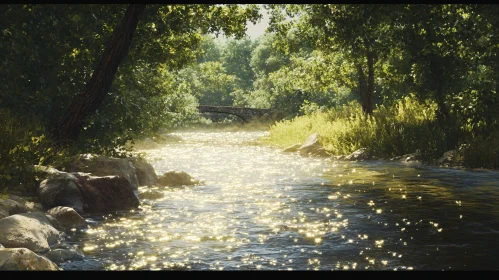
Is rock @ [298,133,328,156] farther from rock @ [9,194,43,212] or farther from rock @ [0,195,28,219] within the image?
rock @ [0,195,28,219]

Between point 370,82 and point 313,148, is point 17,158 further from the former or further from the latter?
point 370,82

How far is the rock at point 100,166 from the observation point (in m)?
13.7

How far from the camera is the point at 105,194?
471 inches

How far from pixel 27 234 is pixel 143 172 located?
8.32 metres

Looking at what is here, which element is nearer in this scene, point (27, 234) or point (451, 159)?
point (27, 234)

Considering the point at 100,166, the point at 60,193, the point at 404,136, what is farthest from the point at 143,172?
the point at 404,136

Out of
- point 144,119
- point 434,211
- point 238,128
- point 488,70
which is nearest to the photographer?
point 434,211

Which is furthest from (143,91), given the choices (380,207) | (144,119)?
(380,207)

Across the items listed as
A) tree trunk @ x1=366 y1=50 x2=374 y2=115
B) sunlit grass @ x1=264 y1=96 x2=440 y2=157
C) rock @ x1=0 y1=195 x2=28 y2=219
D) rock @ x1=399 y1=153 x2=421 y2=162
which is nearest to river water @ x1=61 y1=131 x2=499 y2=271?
rock @ x1=0 y1=195 x2=28 y2=219

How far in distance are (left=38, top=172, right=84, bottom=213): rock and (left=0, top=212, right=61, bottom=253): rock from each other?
237cm

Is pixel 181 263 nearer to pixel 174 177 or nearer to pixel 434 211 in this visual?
pixel 434 211

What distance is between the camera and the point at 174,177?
627 inches

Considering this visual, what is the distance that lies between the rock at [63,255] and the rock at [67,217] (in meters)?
2.18

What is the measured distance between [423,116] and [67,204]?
17.3 metres
